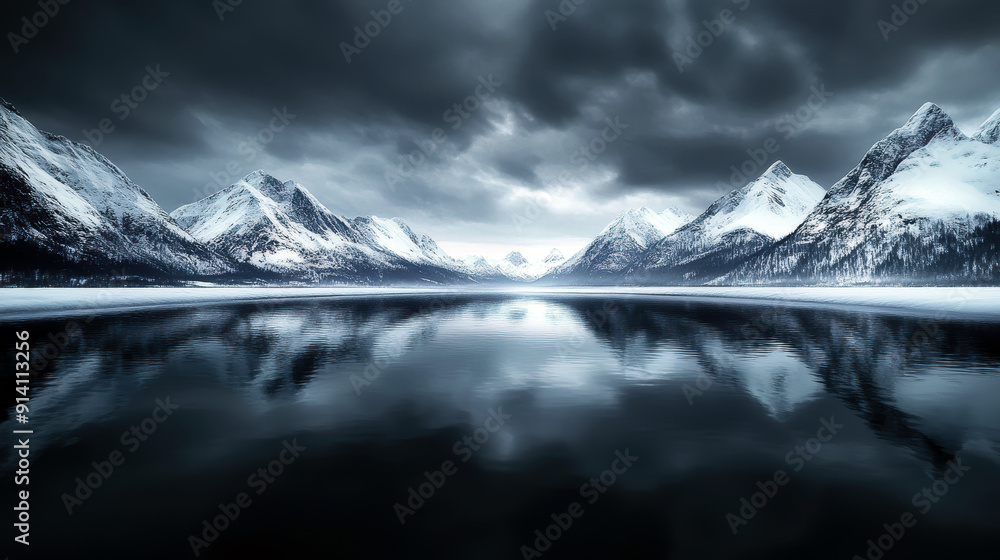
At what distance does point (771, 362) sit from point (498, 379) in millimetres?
16762

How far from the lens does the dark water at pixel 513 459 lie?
308 inches

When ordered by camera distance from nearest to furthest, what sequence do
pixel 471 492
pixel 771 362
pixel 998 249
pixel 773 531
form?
pixel 773 531 → pixel 471 492 → pixel 771 362 → pixel 998 249

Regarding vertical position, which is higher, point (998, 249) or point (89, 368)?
point (998, 249)

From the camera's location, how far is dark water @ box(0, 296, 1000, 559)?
7828mm

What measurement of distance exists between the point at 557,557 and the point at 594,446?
5.44 meters

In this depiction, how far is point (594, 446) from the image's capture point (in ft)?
40.8

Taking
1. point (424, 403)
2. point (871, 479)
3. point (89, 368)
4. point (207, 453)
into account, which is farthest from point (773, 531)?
point (89, 368)

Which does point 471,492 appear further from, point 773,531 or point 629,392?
point 629,392

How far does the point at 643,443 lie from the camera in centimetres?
1257

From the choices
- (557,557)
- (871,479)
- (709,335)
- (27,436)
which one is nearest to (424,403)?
(557,557)

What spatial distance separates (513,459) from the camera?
1152 centimetres

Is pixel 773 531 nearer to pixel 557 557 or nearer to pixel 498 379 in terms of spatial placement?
pixel 557 557

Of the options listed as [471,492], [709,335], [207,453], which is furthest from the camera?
[709,335]

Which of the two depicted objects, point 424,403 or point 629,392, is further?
point 629,392
